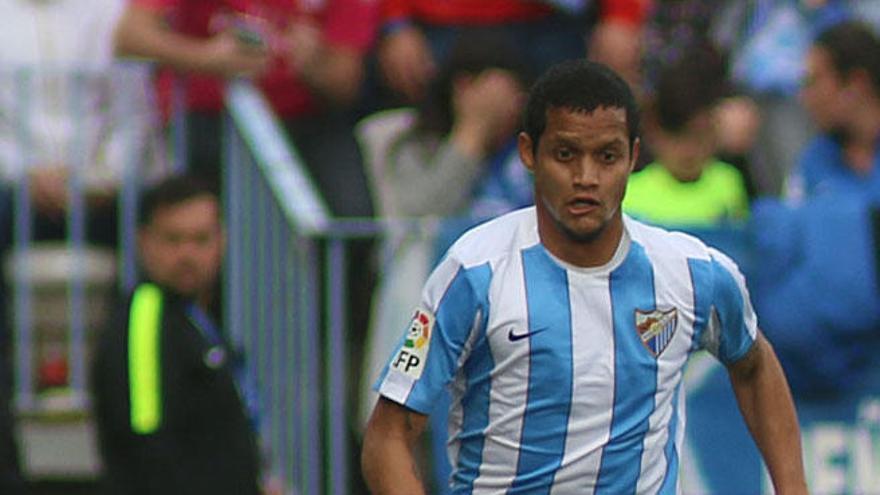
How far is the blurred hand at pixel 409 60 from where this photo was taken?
948 centimetres

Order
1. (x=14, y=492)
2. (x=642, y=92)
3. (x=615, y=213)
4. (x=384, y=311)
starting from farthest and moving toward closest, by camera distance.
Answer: (x=642, y=92), (x=384, y=311), (x=14, y=492), (x=615, y=213)

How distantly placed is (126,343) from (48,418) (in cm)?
167

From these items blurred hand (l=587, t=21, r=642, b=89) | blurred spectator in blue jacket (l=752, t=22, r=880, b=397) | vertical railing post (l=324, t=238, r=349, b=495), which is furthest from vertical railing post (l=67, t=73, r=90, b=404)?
blurred spectator in blue jacket (l=752, t=22, r=880, b=397)

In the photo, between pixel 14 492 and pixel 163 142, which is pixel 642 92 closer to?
pixel 163 142

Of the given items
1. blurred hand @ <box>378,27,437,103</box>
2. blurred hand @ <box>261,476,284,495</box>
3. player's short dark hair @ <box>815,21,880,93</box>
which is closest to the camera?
blurred hand @ <box>261,476,284,495</box>

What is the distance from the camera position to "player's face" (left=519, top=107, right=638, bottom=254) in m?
5.24

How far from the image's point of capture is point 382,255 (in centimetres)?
854

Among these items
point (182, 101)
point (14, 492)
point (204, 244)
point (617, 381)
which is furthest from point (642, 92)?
point (617, 381)

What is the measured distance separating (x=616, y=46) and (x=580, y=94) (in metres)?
4.32

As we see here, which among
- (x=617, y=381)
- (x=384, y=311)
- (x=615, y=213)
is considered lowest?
(x=384, y=311)

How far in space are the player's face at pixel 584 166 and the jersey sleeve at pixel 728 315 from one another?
396 mm

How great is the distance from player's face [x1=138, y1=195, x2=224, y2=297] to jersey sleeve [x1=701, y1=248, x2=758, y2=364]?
8.43ft

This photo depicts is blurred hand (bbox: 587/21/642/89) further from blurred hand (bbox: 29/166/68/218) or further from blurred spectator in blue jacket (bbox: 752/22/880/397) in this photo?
blurred hand (bbox: 29/166/68/218)

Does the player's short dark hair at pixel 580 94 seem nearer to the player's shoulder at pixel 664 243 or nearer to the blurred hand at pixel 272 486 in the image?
the player's shoulder at pixel 664 243
